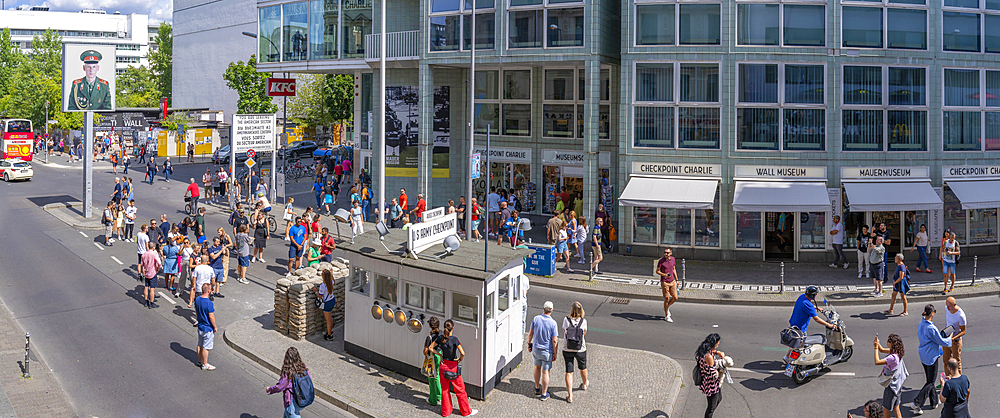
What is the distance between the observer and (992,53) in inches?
1032

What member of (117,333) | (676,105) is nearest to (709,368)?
(117,333)

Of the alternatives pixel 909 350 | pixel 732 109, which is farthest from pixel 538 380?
pixel 732 109

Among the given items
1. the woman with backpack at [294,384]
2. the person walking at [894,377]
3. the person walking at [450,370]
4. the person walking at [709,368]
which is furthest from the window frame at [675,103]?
the woman with backpack at [294,384]

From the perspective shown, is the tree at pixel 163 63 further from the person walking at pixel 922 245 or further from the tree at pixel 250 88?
the person walking at pixel 922 245

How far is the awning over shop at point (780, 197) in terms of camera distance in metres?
24.4

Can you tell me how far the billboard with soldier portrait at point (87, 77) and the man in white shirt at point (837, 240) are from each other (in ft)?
97.8

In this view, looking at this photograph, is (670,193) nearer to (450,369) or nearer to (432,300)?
(432,300)

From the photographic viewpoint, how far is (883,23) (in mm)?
25438

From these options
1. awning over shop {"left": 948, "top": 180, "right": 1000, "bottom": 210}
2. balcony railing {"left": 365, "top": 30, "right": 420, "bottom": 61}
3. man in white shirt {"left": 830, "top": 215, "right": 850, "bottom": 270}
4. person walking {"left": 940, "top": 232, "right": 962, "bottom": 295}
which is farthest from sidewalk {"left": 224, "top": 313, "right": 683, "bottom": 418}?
→ balcony railing {"left": 365, "top": 30, "right": 420, "bottom": 61}

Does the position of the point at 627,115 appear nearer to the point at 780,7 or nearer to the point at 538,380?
the point at 780,7

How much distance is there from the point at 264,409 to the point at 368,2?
26.6 meters

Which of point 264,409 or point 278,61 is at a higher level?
point 278,61

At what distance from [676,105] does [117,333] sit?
17.4m

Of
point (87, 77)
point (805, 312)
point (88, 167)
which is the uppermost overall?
point (87, 77)
